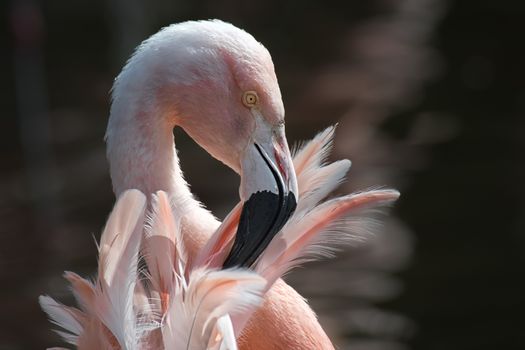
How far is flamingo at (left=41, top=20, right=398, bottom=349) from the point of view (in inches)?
97.6

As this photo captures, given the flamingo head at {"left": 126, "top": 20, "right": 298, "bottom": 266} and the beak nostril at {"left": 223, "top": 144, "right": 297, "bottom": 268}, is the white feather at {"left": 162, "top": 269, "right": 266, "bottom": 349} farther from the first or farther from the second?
the flamingo head at {"left": 126, "top": 20, "right": 298, "bottom": 266}

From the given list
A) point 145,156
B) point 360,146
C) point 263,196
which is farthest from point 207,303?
point 360,146

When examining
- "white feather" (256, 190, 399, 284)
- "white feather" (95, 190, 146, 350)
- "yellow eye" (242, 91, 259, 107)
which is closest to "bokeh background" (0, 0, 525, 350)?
"white feather" (256, 190, 399, 284)

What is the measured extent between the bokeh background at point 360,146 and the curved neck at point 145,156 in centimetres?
309

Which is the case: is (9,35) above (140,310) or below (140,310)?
below

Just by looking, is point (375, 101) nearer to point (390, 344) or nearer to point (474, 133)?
point (474, 133)

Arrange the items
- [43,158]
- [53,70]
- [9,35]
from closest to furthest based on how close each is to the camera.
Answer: [43,158] < [53,70] < [9,35]

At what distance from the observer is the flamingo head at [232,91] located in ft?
8.33

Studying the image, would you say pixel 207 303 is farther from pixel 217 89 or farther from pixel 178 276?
pixel 217 89

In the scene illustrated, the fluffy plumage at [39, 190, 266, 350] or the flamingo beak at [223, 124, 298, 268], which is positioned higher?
the flamingo beak at [223, 124, 298, 268]

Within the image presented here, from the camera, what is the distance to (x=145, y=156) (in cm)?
258

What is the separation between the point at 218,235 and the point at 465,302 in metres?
3.57

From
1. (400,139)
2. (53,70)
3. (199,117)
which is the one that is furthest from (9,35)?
(199,117)

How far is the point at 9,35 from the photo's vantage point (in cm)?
1181
